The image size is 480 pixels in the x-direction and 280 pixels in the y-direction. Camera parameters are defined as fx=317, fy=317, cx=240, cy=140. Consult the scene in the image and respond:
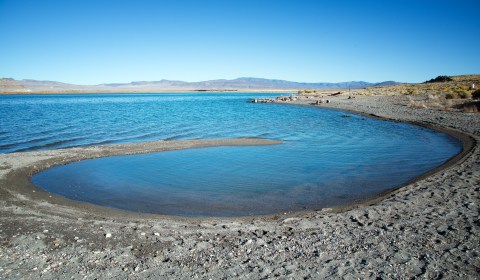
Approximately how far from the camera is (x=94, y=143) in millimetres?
20969

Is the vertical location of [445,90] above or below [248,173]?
above

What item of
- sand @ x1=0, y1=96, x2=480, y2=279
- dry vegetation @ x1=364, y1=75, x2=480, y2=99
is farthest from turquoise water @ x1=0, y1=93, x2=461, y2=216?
dry vegetation @ x1=364, y1=75, x2=480, y2=99

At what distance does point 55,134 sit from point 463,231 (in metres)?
26.1

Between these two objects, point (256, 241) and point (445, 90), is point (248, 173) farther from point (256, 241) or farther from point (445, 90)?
point (445, 90)

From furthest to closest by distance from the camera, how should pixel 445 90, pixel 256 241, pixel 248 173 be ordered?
1. pixel 445 90
2. pixel 248 173
3. pixel 256 241

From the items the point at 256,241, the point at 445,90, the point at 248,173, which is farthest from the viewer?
the point at 445,90

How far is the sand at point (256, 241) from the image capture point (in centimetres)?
535

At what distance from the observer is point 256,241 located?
21.5 ft

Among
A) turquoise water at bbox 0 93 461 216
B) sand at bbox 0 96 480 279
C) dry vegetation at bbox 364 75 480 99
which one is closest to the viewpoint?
sand at bbox 0 96 480 279

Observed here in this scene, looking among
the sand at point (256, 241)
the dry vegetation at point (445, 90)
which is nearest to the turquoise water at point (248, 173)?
the sand at point (256, 241)

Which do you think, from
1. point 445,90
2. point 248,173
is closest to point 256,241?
point 248,173

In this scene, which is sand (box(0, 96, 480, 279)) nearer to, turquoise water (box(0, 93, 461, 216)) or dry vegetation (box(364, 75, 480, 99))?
turquoise water (box(0, 93, 461, 216))

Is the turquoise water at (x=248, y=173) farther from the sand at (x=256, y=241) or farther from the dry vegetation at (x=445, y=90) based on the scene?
the dry vegetation at (x=445, y=90)

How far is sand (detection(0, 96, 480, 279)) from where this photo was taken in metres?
5.35
